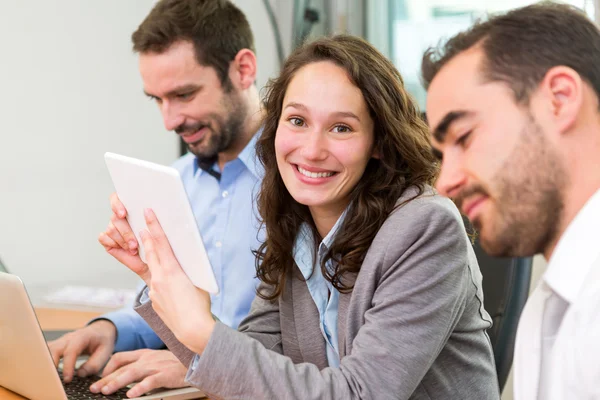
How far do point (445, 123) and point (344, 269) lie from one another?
0.44 m

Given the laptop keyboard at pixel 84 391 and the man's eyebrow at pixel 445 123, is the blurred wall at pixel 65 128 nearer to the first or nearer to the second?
the laptop keyboard at pixel 84 391

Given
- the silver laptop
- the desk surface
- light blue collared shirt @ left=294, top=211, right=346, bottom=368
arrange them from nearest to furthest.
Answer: the silver laptop
light blue collared shirt @ left=294, top=211, right=346, bottom=368
the desk surface

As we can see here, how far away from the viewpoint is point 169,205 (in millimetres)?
1061

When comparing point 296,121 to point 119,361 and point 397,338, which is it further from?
point 119,361

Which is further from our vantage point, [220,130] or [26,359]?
[220,130]

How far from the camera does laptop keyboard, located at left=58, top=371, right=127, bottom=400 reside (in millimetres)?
1246

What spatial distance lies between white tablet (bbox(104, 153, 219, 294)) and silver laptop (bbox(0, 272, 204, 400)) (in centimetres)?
23

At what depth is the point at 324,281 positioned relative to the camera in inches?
51.3

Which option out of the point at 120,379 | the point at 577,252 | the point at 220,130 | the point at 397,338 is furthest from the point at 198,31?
the point at 577,252

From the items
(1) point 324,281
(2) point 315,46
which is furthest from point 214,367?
(2) point 315,46

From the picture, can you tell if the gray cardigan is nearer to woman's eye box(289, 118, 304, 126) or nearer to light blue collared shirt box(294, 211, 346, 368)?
light blue collared shirt box(294, 211, 346, 368)

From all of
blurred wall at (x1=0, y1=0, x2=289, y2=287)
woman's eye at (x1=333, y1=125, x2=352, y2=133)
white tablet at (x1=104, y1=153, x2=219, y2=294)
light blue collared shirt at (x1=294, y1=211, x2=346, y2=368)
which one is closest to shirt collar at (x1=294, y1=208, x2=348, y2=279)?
light blue collared shirt at (x1=294, y1=211, x2=346, y2=368)

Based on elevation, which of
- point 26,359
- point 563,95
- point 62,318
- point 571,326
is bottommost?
point 62,318

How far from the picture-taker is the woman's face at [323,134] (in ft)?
4.02
